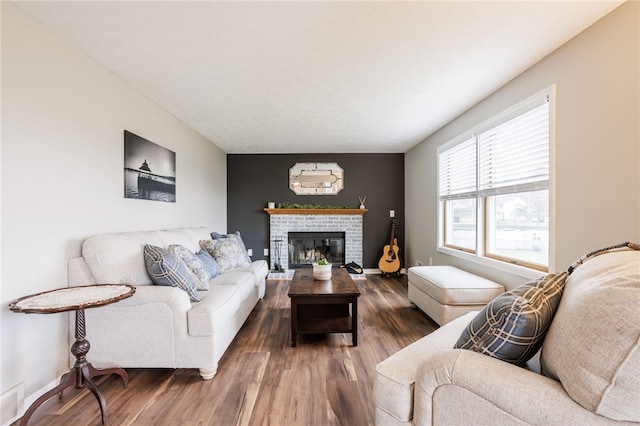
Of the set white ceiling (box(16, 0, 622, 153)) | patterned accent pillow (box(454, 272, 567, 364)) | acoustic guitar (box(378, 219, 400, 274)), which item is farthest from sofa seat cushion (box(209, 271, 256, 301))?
acoustic guitar (box(378, 219, 400, 274))

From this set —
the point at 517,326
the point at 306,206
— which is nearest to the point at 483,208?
the point at 517,326

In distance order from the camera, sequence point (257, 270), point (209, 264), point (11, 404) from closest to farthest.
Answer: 1. point (11, 404)
2. point (209, 264)
3. point (257, 270)

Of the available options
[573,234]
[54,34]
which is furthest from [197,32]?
[573,234]

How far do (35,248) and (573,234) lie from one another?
11.7ft

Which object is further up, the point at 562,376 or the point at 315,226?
the point at 315,226

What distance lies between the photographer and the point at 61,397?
6.05ft

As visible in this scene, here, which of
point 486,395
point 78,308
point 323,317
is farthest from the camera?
Result: point 323,317

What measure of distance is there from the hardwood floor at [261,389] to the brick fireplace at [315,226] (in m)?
2.67

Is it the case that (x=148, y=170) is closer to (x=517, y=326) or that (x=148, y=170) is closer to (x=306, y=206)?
(x=306, y=206)

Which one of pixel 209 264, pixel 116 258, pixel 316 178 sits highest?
Result: pixel 316 178

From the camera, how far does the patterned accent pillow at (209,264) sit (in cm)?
302

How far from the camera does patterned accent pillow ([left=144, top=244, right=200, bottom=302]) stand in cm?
217

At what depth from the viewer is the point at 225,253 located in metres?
3.48

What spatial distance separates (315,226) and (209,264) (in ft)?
8.88
